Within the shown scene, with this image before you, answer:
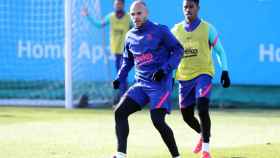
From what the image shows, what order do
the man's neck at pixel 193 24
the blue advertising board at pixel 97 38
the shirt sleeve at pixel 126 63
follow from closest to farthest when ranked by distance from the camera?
1. the shirt sleeve at pixel 126 63
2. the man's neck at pixel 193 24
3. the blue advertising board at pixel 97 38

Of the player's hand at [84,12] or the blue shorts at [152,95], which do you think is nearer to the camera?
the blue shorts at [152,95]

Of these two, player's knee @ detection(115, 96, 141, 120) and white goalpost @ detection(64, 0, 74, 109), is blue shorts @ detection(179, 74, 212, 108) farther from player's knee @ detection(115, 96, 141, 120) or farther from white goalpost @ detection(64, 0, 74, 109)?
white goalpost @ detection(64, 0, 74, 109)

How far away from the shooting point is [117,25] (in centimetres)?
1812

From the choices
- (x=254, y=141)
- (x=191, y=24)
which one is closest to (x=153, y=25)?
(x=191, y=24)

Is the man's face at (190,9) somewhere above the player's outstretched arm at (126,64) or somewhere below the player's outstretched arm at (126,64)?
above

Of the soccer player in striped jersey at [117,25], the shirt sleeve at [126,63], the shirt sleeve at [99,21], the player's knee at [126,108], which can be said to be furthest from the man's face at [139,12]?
the shirt sleeve at [99,21]

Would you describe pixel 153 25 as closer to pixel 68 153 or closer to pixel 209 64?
pixel 209 64

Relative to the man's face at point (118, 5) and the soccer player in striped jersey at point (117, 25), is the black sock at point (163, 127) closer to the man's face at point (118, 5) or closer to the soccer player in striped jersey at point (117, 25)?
the soccer player in striped jersey at point (117, 25)

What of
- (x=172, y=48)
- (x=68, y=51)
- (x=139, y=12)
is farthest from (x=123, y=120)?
(x=68, y=51)

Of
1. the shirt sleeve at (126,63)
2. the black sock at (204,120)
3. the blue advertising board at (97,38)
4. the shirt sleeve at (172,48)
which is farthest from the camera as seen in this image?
the blue advertising board at (97,38)

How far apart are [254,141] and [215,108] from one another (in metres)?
6.09

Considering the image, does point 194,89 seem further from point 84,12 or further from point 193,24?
point 84,12

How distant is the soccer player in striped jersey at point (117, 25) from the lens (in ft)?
58.6

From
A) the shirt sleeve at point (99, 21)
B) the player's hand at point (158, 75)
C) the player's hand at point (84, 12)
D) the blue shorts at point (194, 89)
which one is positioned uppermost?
the player's hand at point (84, 12)
